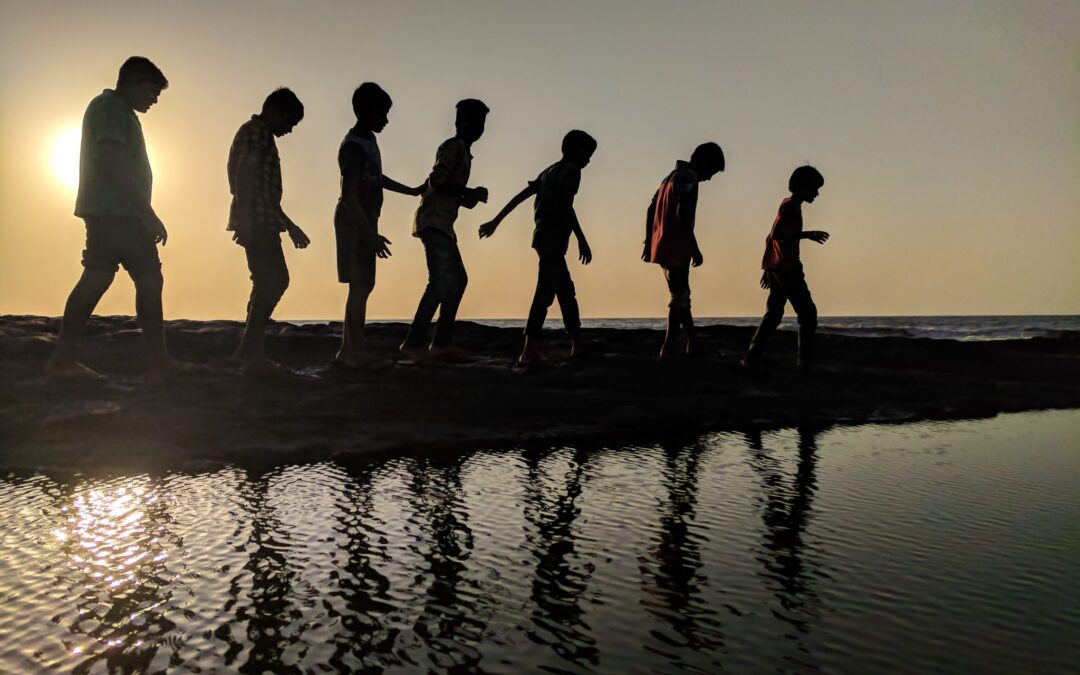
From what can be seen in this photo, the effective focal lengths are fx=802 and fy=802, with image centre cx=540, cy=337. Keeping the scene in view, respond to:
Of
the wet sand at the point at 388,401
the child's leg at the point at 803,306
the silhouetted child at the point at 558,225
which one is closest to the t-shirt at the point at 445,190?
the silhouetted child at the point at 558,225

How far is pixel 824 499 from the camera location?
3.11 m

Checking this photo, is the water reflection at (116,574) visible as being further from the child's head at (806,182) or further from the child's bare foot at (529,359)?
the child's head at (806,182)

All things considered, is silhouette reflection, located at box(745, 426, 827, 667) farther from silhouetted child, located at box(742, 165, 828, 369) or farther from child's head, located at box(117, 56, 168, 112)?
child's head, located at box(117, 56, 168, 112)

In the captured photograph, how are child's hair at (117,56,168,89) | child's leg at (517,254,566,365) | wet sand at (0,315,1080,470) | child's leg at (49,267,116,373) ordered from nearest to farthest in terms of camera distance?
1. wet sand at (0,315,1080,470)
2. child's leg at (49,267,116,373)
3. child's hair at (117,56,168,89)
4. child's leg at (517,254,566,365)

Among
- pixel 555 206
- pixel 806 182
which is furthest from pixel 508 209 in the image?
pixel 806 182

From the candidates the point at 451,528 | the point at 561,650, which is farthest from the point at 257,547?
the point at 561,650

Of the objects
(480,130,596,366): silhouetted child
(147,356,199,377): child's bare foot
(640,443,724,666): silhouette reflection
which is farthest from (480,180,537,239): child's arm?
(640,443,724,666): silhouette reflection

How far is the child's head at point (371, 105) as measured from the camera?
235 inches

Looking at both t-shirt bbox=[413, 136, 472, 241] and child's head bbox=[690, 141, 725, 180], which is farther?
child's head bbox=[690, 141, 725, 180]

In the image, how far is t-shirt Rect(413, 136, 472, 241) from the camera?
20.8 ft

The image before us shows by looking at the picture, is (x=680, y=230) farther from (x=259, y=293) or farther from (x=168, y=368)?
(x=168, y=368)

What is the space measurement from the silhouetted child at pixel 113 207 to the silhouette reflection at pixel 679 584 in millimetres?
3883

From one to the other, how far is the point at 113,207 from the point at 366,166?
1710mm

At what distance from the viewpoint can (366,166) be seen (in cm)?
593
